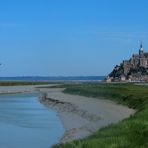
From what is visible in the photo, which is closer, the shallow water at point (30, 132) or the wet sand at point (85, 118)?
the shallow water at point (30, 132)

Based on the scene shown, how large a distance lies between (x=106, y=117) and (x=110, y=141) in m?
23.8

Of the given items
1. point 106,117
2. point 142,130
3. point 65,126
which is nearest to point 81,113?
point 106,117

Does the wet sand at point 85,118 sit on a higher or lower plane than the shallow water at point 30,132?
higher

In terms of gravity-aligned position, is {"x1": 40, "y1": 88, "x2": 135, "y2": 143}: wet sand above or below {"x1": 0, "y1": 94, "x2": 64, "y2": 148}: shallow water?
above

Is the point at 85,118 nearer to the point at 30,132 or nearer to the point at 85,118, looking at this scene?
the point at 85,118

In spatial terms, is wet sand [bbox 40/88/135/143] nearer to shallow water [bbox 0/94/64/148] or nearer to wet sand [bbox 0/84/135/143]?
wet sand [bbox 0/84/135/143]

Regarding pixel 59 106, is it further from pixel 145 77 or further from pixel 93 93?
pixel 145 77

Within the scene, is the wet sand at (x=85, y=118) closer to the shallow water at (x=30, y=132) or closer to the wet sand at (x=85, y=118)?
the wet sand at (x=85, y=118)

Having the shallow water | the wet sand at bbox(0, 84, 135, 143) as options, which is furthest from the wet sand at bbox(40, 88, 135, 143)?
the shallow water

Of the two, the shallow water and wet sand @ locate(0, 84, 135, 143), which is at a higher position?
wet sand @ locate(0, 84, 135, 143)

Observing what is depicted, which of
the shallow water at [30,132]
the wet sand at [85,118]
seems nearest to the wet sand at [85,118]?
the wet sand at [85,118]

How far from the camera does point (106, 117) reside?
4322 centimetres

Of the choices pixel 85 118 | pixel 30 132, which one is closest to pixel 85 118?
pixel 85 118

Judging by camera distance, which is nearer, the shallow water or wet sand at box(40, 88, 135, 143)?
the shallow water
